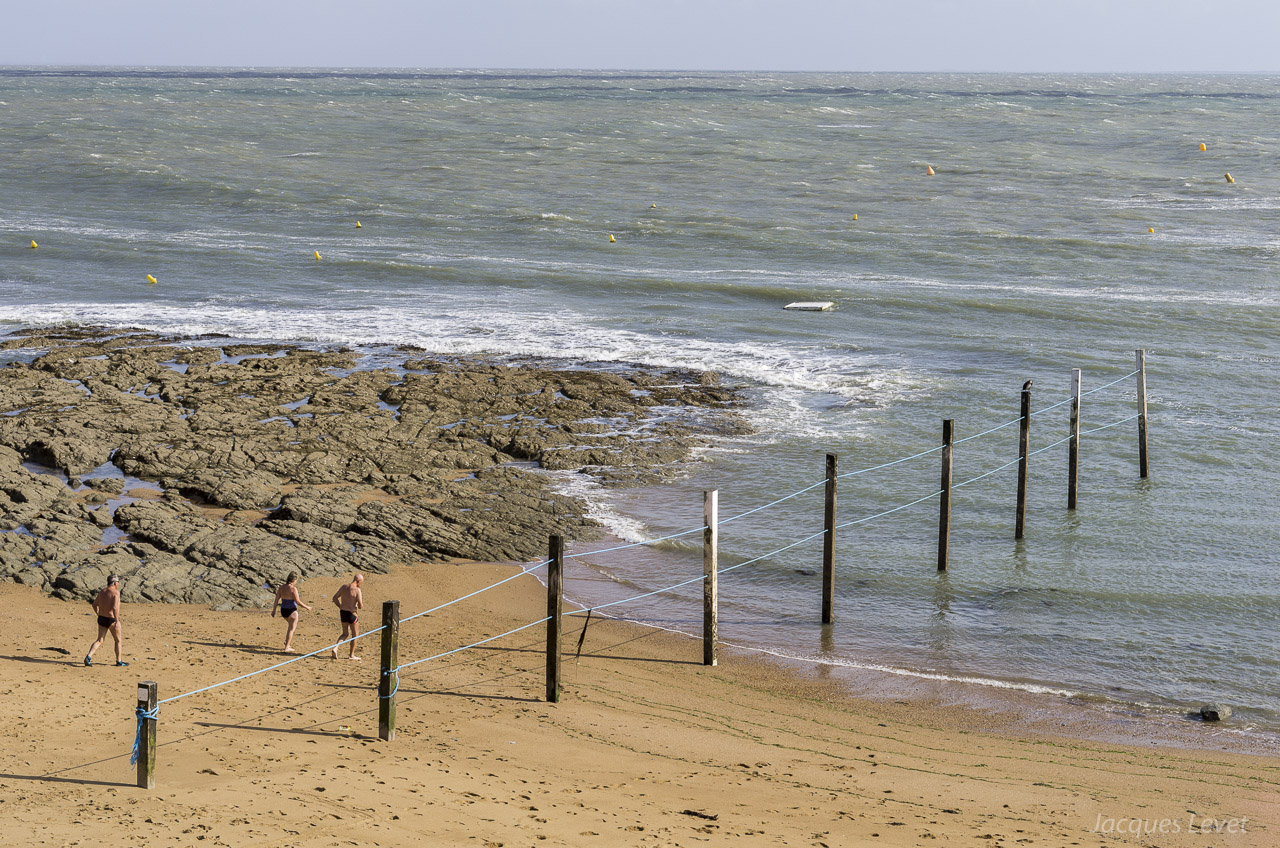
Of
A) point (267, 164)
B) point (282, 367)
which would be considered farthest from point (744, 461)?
point (267, 164)

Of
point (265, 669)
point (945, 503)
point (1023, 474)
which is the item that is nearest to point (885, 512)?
point (1023, 474)

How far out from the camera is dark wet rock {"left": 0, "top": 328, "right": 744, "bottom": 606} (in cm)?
1510

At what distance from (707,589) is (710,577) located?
17cm

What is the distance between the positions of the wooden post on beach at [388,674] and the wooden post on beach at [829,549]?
19.9ft

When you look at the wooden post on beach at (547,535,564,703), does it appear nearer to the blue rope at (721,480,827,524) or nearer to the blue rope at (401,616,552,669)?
the blue rope at (401,616,552,669)

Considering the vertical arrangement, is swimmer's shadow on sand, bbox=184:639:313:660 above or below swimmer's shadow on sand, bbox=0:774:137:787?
below

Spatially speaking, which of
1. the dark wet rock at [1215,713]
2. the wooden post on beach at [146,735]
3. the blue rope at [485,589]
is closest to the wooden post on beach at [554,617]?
the blue rope at [485,589]

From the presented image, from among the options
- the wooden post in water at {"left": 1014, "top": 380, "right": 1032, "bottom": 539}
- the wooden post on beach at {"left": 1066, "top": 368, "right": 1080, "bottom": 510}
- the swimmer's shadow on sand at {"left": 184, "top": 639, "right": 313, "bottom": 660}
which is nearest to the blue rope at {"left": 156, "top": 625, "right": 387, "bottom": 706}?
the swimmer's shadow on sand at {"left": 184, "top": 639, "right": 313, "bottom": 660}

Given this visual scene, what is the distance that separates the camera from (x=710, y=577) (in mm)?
13172

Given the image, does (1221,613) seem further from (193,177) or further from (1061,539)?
(193,177)

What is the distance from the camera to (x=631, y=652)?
13922mm

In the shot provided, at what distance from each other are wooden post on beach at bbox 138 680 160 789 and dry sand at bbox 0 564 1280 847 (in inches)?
5.1

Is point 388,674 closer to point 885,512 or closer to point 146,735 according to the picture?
point 146,735

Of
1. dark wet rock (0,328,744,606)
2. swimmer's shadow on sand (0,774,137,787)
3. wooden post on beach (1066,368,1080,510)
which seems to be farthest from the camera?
wooden post on beach (1066,368,1080,510)
